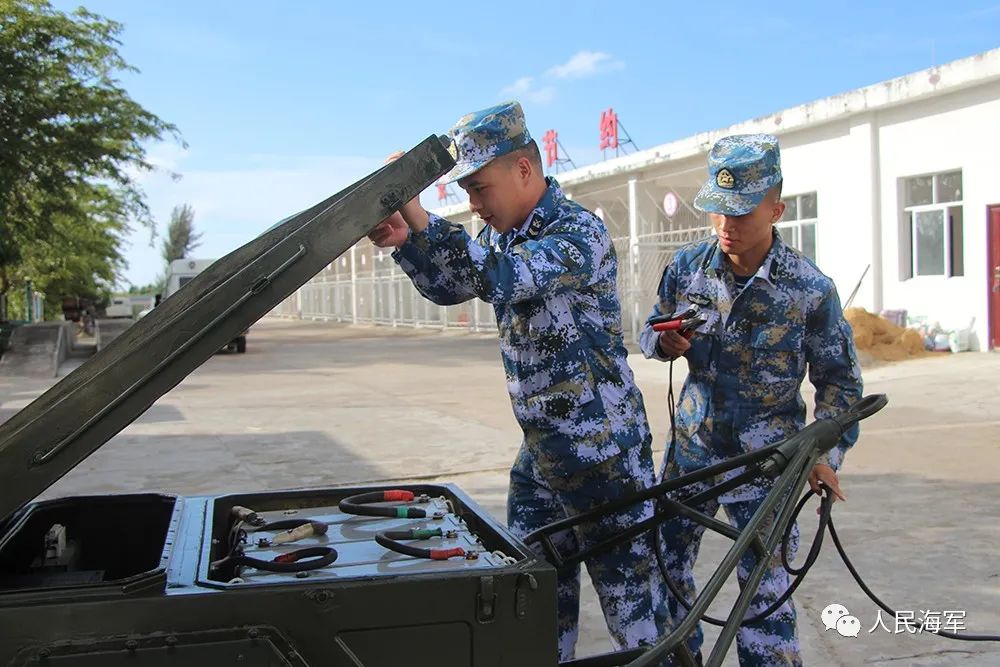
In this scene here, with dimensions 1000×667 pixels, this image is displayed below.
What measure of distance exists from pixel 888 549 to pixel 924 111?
37.6ft

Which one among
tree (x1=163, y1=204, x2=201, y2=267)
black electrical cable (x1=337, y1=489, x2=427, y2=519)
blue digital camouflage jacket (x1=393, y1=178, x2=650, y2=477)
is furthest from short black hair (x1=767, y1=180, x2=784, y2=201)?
tree (x1=163, y1=204, x2=201, y2=267)

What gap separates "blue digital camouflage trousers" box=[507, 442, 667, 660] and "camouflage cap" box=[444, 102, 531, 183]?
0.76 metres

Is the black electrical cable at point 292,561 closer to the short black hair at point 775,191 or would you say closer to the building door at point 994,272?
the short black hair at point 775,191

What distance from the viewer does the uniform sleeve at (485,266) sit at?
73.0 inches

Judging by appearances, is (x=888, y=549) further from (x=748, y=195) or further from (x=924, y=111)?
(x=924, y=111)

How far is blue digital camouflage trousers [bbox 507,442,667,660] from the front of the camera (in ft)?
7.60

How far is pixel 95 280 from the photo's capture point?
44.8m

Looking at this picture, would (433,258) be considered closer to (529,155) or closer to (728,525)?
(529,155)

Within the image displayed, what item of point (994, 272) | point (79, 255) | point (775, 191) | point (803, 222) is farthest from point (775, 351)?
point (79, 255)

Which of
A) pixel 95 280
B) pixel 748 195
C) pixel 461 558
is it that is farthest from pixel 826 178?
pixel 95 280

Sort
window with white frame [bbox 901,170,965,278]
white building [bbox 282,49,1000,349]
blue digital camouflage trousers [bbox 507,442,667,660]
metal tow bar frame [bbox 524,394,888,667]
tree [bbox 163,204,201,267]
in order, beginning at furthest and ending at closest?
1. tree [bbox 163,204,201,267]
2. window with white frame [bbox 901,170,965,278]
3. white building [bbox 282,49,1000,349]
4. blue digital camouflage trousers [bbox 507,442,667,660]
5. metal tow bar frame [bbox 524,394,888,667]

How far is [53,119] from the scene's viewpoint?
17.1m

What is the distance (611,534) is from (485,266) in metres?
0.84

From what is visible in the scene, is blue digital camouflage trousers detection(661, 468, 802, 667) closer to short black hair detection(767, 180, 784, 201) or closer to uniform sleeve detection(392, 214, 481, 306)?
short black hair detection(767, 180, 784, 201)
